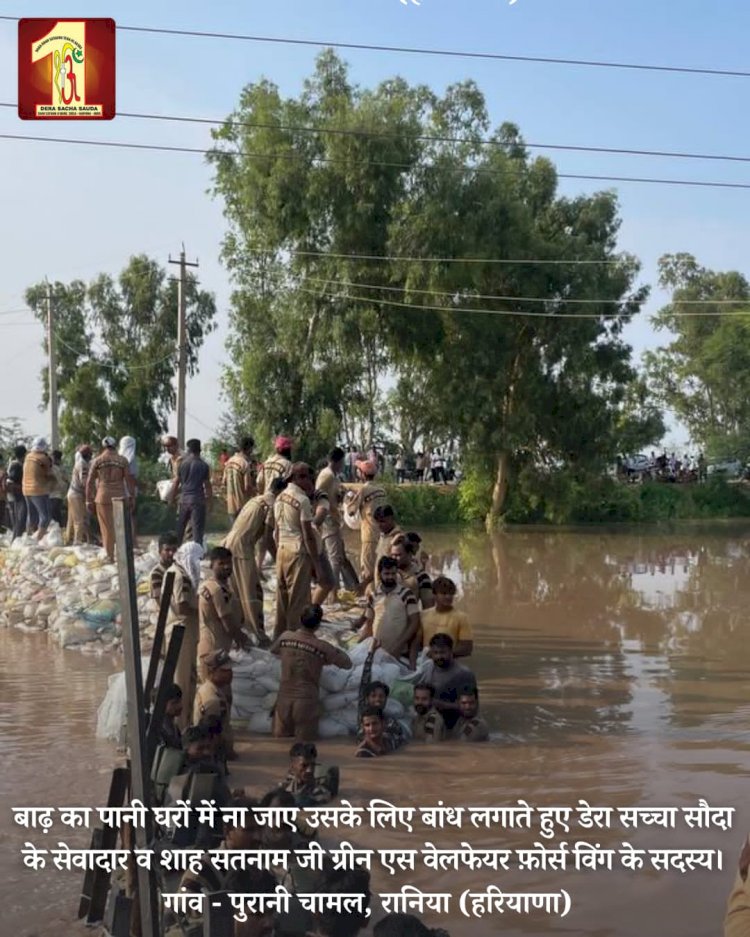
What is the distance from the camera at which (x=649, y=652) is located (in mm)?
12672

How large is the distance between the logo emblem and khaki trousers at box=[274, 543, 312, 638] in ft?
14.6

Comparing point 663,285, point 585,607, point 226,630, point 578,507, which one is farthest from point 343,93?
point 663,285

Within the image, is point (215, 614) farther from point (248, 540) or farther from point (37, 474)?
point (37, 474)

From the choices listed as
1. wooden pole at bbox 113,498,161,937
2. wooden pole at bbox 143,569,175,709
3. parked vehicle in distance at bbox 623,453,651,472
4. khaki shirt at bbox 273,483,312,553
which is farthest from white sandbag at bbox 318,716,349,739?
parked vehicle in distance at bbox 623,453,651,472

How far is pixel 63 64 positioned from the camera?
10891 millimetres

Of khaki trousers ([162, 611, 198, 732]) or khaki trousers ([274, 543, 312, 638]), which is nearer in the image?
khaki trousers ([162, 611, 198, 732])

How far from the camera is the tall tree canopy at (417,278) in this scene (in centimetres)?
2908

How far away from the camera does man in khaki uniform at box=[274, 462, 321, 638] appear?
9766mm

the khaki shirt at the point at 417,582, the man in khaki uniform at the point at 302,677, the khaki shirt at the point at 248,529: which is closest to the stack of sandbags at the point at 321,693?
the man in khaki uniform at the point at 302,677

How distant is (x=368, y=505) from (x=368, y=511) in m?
0.06

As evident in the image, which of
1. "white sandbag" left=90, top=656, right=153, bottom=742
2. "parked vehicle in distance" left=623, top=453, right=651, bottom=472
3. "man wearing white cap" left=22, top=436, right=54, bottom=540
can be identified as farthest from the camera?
"parked vehicle in distance" left=623, top=453, right=651, bottom=472

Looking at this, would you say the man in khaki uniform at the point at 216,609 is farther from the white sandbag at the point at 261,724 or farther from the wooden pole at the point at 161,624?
the wooden pole at the point at 161,624

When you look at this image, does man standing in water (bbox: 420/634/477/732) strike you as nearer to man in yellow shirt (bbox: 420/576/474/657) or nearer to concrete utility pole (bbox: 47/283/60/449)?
man in yellow shirt (bbox: 420/576/474/657)

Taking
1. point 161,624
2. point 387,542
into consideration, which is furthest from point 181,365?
point 161,624
